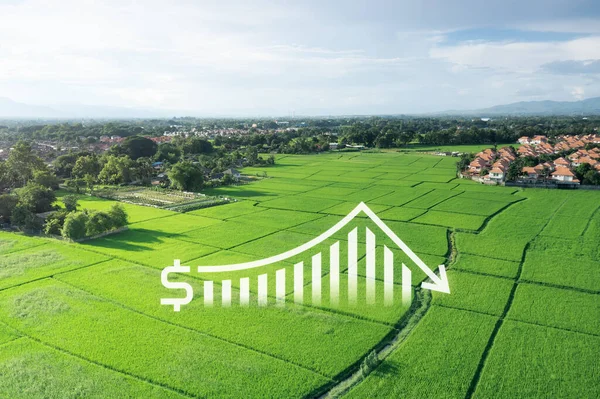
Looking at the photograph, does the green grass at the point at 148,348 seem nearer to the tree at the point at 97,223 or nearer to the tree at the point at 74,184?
the tree at the point at 97,223

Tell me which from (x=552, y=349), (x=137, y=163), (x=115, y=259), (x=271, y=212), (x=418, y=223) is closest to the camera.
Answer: (x=552, y=349)

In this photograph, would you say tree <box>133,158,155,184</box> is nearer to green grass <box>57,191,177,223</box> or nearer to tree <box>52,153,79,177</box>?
green grass <box>57,191,177,223</box>

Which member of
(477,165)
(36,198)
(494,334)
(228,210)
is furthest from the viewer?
(477,165)

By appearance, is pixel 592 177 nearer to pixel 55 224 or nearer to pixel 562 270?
pixel 562 270

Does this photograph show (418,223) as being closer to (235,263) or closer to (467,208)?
(467,208)

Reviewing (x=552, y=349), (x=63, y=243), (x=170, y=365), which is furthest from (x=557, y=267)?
(x=63, y=243)

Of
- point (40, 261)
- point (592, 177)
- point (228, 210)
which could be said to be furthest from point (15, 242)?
point (592, 177)
